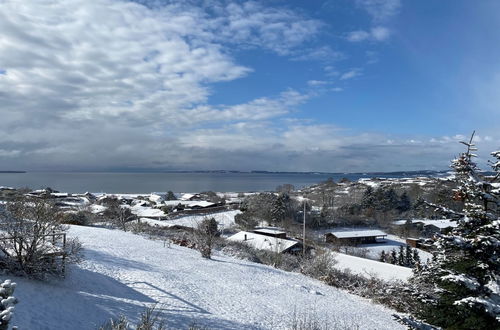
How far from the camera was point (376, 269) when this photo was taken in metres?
24.9

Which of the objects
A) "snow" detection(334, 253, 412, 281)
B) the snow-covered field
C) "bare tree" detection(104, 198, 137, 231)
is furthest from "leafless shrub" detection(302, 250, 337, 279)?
"bare tree" detection(104, 198, 137, 231)

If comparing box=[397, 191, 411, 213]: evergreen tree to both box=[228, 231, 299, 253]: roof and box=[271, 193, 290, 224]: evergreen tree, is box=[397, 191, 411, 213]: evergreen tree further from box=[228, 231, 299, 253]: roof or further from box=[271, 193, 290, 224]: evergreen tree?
box=[228, 231, 299, 253]: roof

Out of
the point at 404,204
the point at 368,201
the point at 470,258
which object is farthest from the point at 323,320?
the point at 404,204

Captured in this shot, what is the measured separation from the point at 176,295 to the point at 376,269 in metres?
17.6

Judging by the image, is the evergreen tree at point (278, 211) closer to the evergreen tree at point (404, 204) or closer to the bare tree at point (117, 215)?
the bare tree at point (117, 215)

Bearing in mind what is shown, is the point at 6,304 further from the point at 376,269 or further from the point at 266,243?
the point at 266,243

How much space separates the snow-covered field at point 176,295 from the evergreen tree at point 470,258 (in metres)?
6.41

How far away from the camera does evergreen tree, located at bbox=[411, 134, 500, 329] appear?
13.3 ft

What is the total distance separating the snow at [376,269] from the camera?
2273 cm

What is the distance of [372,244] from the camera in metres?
47.0

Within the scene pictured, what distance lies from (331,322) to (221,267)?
8.04 meters

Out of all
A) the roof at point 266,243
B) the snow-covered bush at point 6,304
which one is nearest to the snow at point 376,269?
the roof at point 266,243

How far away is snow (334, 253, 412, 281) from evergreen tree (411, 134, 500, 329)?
18.3 m

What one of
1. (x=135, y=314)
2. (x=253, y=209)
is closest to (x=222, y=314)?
(x=135, y=314)
